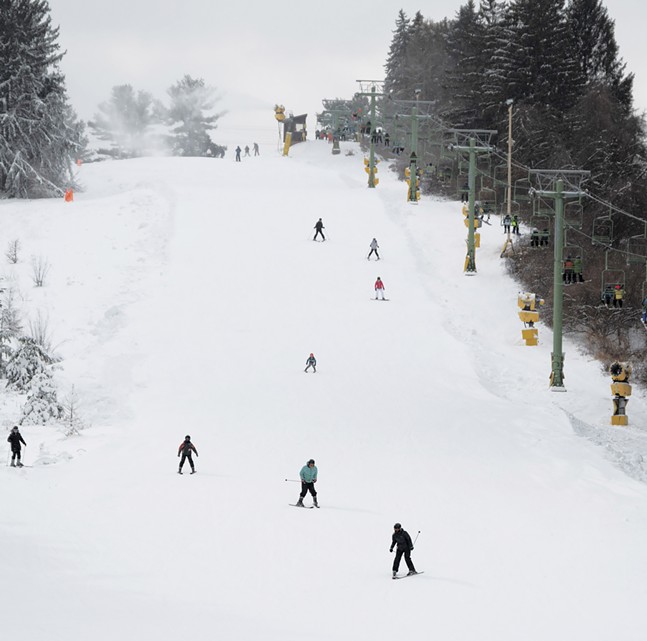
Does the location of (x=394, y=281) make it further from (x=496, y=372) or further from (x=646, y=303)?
(x=646, y=303)

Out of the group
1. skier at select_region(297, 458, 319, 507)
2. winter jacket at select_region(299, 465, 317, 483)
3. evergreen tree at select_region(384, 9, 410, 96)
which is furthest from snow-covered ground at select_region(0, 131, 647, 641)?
evergreen tree at select_region(384, 9, 410, 96)

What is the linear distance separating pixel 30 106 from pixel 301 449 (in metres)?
38.4

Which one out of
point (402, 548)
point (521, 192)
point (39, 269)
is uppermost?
point (521, 192)

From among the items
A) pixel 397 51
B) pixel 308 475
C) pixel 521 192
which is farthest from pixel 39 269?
pixel 397 51

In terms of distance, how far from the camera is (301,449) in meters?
23.8

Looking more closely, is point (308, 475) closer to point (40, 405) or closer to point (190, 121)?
point (40, 405)

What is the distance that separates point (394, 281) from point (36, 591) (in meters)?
30.5

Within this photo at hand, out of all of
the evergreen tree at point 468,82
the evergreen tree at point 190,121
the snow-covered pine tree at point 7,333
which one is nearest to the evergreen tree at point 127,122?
the evergreen tree at point 190,121

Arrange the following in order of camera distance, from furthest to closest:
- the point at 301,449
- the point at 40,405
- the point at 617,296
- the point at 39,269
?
the point at 39,269
the point at 617,296
the point at 40,405
the point at 301,449

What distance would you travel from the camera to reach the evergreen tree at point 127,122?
122938 mm

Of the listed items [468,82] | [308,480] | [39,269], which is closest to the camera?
[308,480]

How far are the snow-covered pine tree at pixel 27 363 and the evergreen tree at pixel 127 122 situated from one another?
322ft

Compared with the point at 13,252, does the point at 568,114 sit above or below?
above

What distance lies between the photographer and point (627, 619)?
46.2 ft
